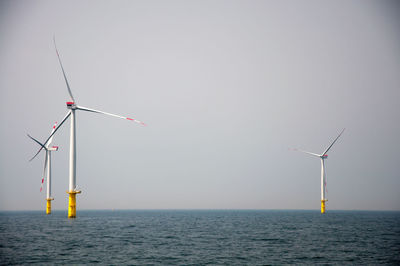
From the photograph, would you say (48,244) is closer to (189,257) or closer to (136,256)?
(136,256)

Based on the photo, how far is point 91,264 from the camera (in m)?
39.3

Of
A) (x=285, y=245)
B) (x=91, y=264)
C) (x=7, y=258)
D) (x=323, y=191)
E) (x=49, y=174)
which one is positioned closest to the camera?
(x=91, y=264)

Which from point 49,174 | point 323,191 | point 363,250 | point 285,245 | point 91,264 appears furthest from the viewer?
point 323,191

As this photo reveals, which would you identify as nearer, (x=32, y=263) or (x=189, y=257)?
(x=32, y=263)

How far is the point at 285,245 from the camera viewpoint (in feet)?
186

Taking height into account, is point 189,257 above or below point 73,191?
below

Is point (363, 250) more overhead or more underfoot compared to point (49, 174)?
more underfoot

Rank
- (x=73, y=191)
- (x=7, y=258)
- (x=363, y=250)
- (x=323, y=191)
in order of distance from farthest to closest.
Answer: (x=323, y=191) → (x=73, y=191) → (x=363, y=250) → (x=7, y=258)

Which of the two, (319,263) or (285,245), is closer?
(319,263)

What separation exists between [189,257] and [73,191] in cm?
5688

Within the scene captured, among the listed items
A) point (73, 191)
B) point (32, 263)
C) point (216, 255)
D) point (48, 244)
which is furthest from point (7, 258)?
point (73, 191)

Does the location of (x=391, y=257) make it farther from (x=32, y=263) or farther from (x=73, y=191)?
(x=73, y=191)

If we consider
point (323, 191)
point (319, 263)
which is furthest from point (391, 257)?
point (323, 191)

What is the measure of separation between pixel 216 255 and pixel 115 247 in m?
16.8
